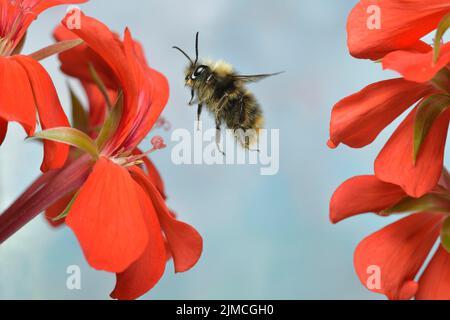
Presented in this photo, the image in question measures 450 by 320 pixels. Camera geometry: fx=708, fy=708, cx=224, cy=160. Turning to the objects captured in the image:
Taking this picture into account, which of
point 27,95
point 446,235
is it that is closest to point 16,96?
point 27,95

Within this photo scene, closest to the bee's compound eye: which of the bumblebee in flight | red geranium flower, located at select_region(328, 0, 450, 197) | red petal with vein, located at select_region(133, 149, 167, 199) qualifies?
the bumblebee in flight

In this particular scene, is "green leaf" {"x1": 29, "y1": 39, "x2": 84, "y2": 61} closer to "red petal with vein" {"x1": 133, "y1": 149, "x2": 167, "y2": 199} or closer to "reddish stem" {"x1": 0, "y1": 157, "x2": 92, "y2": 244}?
"reddish stem" {"x1": 0, "y1": 157, "x2": 92, "y2": 244}

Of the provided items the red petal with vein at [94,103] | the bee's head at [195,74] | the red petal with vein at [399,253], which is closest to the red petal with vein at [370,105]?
the red petal with vein at [399,253]

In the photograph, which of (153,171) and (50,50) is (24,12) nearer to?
(50,50)

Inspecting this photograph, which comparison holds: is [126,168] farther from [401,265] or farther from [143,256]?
[401,265]
